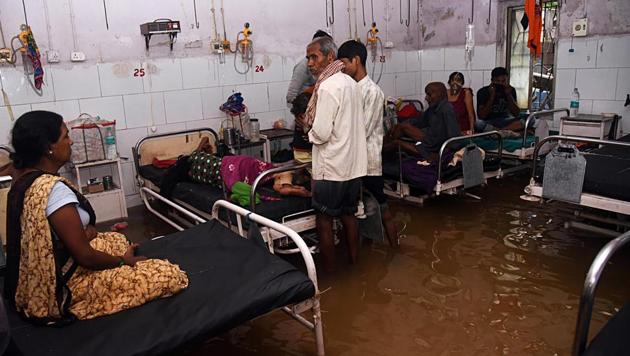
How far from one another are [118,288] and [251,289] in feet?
2.26

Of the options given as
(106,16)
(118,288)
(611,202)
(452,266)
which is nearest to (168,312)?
(118,288)

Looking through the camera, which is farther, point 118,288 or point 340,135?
point 340,135

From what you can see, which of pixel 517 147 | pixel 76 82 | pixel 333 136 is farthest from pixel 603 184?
pixel 76 82

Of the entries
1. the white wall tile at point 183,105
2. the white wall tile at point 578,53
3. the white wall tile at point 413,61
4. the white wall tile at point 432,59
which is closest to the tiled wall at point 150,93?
the white wall tile at point 183,105

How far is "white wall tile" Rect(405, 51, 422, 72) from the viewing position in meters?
8.75

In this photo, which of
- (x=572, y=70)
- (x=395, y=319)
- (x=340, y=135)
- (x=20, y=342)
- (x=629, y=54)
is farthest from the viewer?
(x=572, y=70)

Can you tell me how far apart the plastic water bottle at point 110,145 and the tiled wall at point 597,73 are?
6018 millimetres

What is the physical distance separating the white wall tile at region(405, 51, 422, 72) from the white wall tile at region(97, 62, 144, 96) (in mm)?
4624

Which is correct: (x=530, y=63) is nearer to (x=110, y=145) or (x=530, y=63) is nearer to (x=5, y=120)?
(x=110, y=145)

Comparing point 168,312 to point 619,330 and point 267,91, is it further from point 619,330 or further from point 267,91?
Answer: point 267,91

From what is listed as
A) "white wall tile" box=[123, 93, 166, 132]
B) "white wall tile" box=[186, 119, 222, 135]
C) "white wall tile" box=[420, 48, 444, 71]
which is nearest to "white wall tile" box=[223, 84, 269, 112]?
"white wall tile" box=[186, 119, 222, 135]

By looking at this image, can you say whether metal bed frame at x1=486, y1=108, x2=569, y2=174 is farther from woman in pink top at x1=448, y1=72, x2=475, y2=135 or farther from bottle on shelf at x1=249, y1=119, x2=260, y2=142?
bottle on shelf at x1=249, y1=119, x2=260, y2=142

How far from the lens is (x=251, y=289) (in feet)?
8.84

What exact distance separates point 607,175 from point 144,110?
5084mm
